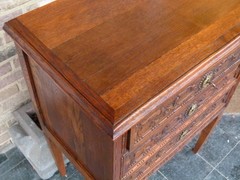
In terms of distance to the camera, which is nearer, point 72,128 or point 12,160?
point 72,128

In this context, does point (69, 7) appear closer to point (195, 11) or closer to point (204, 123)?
point (195, 11)

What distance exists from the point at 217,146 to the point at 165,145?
2.05 feet

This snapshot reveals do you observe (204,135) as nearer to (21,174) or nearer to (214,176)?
(214,176)

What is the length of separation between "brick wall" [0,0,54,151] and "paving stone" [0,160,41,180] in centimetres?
12

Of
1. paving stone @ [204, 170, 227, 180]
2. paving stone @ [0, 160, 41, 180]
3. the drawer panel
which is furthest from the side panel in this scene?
paving stone @ [204, 170, 227, 180]

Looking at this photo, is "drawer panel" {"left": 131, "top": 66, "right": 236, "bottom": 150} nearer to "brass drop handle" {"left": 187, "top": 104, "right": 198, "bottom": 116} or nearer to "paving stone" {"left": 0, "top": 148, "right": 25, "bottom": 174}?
"brass drop handle" {"left": 187, "top": 104, "right": 198, "bottom": 116}

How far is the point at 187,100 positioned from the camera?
0.78 meters

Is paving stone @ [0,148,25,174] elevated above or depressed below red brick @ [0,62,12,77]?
below

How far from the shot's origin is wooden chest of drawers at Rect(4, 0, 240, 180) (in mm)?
608

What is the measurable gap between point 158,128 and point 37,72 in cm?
32

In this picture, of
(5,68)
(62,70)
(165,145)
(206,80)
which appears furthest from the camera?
(5,68)

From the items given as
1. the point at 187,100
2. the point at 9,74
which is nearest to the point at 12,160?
the point at 9,74

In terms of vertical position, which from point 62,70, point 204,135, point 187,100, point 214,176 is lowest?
point 214,176

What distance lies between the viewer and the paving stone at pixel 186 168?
134 cm
